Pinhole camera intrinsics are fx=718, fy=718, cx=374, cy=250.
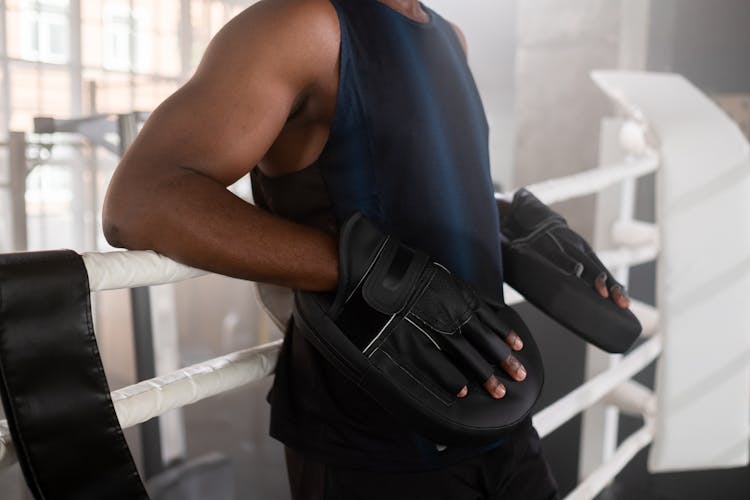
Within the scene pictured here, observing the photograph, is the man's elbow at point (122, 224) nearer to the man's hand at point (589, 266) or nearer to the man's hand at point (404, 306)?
the man's hand at point (404, 306)

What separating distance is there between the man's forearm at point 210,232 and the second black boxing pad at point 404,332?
0.03 metres

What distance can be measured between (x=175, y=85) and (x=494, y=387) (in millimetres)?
3661

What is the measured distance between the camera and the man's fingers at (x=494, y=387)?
651 millimetres

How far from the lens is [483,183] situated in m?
0.76

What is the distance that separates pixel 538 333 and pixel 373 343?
2.23 m

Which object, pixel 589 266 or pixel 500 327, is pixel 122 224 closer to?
pixel 500 327

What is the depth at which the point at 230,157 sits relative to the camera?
620 millimetres

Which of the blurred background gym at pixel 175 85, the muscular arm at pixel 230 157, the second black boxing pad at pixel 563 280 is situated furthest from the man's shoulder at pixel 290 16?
the blurred background gym at pixel 175 85

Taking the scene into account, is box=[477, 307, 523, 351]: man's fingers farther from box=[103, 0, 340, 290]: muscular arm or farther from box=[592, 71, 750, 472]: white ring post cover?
box=[592, 71, 750, 472]: white ring post cover

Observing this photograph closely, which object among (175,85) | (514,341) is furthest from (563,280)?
(175,85)

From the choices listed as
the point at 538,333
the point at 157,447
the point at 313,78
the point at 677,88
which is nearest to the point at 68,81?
the point at 157,447

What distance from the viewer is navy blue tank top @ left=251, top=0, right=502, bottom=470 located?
68 centimetres

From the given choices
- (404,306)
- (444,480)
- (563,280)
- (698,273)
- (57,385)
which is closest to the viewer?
(57,385)

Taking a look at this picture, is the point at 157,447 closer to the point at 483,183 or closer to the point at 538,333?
the point at 538,333
